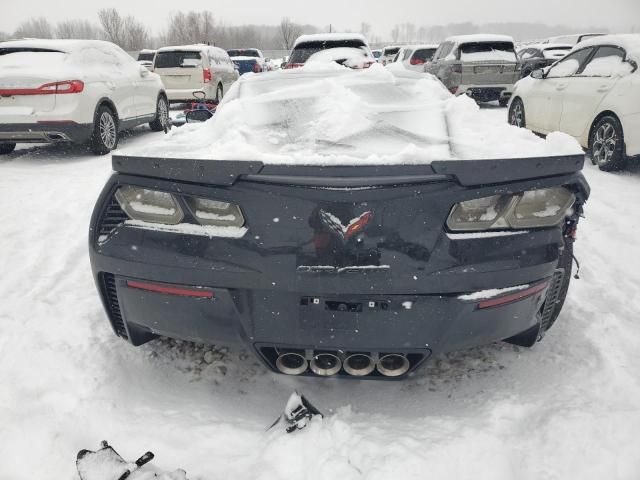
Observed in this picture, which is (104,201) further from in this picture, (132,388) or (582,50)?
(582,50)

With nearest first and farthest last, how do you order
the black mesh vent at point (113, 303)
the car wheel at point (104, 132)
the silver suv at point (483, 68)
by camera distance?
the black mesh vent at point (113, 303) → the car wheel at point (104, 132) → the silver suv at point (483, 68)

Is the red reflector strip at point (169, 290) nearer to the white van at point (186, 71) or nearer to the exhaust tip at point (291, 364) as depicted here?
the exhaust tip at point (291, 364)

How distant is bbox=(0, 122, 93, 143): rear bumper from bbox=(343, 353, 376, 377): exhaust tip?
5912 mm

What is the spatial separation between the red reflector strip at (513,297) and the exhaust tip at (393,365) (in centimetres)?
36

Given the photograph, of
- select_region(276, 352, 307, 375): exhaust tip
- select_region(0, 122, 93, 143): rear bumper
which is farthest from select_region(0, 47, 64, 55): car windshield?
select_region(276, 352, 307, 375): exhaust tip

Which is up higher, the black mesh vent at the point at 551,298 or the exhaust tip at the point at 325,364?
the black mesh vent at the point at 551,298

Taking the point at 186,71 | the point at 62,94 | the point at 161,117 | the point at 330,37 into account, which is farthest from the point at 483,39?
the point at 62,94

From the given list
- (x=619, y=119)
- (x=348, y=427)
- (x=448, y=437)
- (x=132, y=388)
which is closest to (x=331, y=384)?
(x=348, y=427)

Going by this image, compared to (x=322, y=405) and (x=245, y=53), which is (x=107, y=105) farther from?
(x=245, y=53)

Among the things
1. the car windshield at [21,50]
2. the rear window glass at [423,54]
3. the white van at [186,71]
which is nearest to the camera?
the car windshield at [21,50]

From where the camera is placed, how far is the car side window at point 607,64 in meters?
5.86

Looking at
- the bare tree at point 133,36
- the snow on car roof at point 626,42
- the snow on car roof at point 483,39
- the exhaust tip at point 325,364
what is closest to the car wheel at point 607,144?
the snow on car roof at point 626,42

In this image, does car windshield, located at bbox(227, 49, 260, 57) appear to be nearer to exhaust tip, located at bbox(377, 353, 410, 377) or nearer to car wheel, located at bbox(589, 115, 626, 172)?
car wheel, located at bbox(589, 115, 626, 172)

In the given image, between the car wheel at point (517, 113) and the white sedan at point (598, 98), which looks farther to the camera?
the car wheel at point (517, 113)
